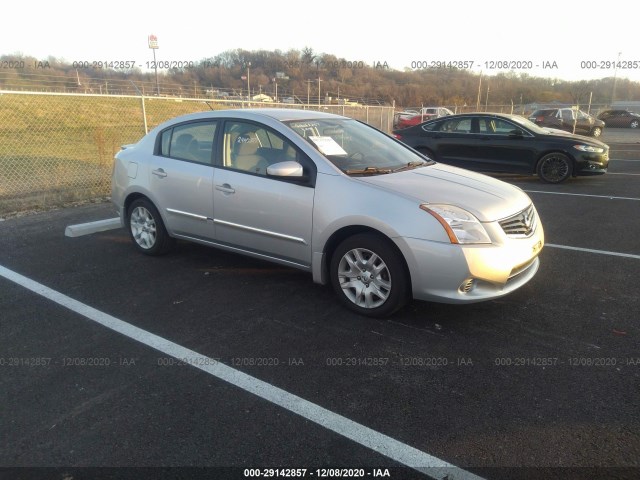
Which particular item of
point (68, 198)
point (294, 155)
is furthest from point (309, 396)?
point (68, 198)

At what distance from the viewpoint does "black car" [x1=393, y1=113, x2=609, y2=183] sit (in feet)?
34.6

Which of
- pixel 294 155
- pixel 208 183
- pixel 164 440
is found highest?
pixel 294 155

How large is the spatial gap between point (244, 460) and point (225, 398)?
0.57 m

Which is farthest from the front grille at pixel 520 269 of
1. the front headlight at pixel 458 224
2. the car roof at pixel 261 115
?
the car roof at pixel 261 115

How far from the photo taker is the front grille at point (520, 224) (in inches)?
150

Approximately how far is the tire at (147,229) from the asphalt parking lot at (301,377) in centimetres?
35

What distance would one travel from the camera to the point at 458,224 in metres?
3.61

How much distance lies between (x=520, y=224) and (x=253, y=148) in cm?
246

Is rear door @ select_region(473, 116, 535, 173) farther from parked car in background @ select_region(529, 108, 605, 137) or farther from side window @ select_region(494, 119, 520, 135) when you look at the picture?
parked car in background @ select_region(529, 108, 605, 137)

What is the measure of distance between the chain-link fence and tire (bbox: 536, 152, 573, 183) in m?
6.58

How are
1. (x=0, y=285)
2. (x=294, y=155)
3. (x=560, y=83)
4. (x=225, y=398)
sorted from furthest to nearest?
(x=560, y=83)
(x=0, y=285)
(x=294, y=155)
(x=225, y=398)

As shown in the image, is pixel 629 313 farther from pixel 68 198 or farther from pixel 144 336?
pixel 68 198

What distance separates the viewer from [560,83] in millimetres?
68625

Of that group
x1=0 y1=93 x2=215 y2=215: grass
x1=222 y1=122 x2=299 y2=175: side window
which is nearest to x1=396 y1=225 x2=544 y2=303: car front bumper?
x1=222 y1=122 x2=299 y2=175: side window
